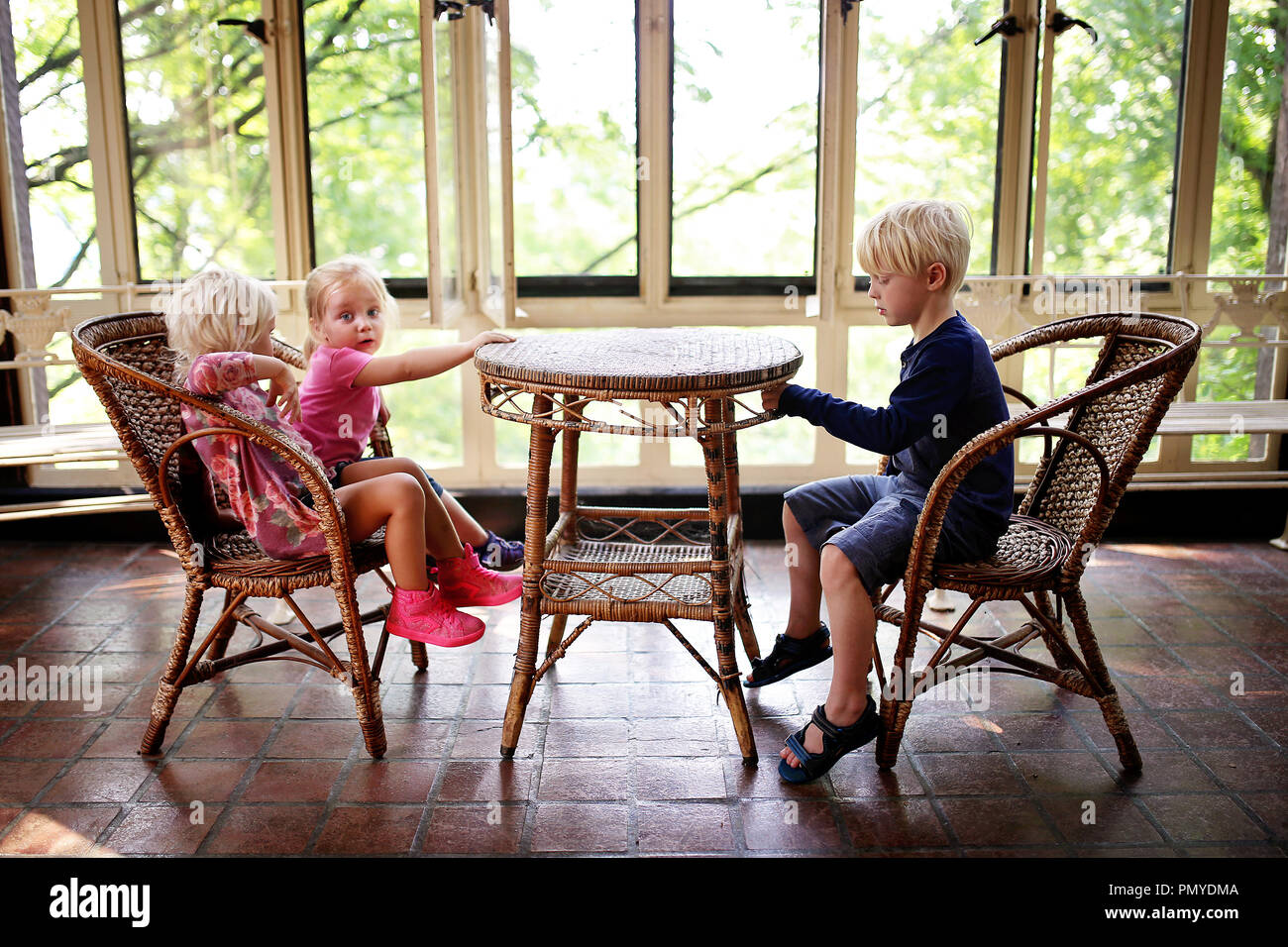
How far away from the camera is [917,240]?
2258 millimetres

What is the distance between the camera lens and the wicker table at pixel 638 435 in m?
2.13

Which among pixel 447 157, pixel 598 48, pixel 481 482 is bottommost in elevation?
pixel 481 482

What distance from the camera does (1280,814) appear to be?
2.19 meters

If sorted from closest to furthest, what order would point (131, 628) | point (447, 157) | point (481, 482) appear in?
point (131, 628), point (447, 157), point (481, 482)

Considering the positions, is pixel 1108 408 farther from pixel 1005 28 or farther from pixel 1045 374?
pixel 1005 28

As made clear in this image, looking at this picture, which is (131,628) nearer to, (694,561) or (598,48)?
(694,561)

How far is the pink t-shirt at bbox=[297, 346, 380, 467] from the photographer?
2.51 m

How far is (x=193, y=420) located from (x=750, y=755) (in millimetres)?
1393

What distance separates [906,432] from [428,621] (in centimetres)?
110

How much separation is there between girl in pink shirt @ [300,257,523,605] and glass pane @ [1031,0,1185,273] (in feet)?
7.27

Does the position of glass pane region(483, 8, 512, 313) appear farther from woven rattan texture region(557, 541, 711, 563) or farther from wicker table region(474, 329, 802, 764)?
woven rattan texture region(557, 541, 711, 563)
